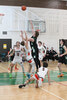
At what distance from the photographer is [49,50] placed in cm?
1889

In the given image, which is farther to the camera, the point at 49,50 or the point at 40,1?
the point at 49,50

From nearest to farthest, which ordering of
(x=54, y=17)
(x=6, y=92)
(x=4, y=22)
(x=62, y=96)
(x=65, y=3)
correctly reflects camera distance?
(x=62, y=96), (x=6, y=92), (x=65, y=3), (x=4, y=22), (x=54, y=17)

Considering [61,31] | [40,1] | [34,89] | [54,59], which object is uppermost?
[40,1]

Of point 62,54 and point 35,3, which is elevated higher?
point 35,3

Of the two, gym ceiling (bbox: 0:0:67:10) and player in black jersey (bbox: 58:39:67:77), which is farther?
player in black jersey (bbox: 58:39:67:77)

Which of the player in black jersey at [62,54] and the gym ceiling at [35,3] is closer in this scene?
the gym ceiling at [35,3]

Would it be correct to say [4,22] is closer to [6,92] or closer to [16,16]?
[16,16]

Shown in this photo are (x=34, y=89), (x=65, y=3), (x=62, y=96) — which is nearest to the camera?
(x=62, y=96)

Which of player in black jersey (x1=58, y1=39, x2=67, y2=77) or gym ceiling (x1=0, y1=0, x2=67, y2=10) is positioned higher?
gym ceiling (x1=0, y1=0, x2=67, y2=10)

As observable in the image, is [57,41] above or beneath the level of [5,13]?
beneath

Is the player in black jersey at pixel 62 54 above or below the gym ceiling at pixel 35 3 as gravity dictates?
below

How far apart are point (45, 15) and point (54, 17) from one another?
961mm

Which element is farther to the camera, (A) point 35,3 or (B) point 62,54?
(B) point 62,54

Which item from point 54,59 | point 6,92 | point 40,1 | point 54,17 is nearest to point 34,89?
point 6,92
